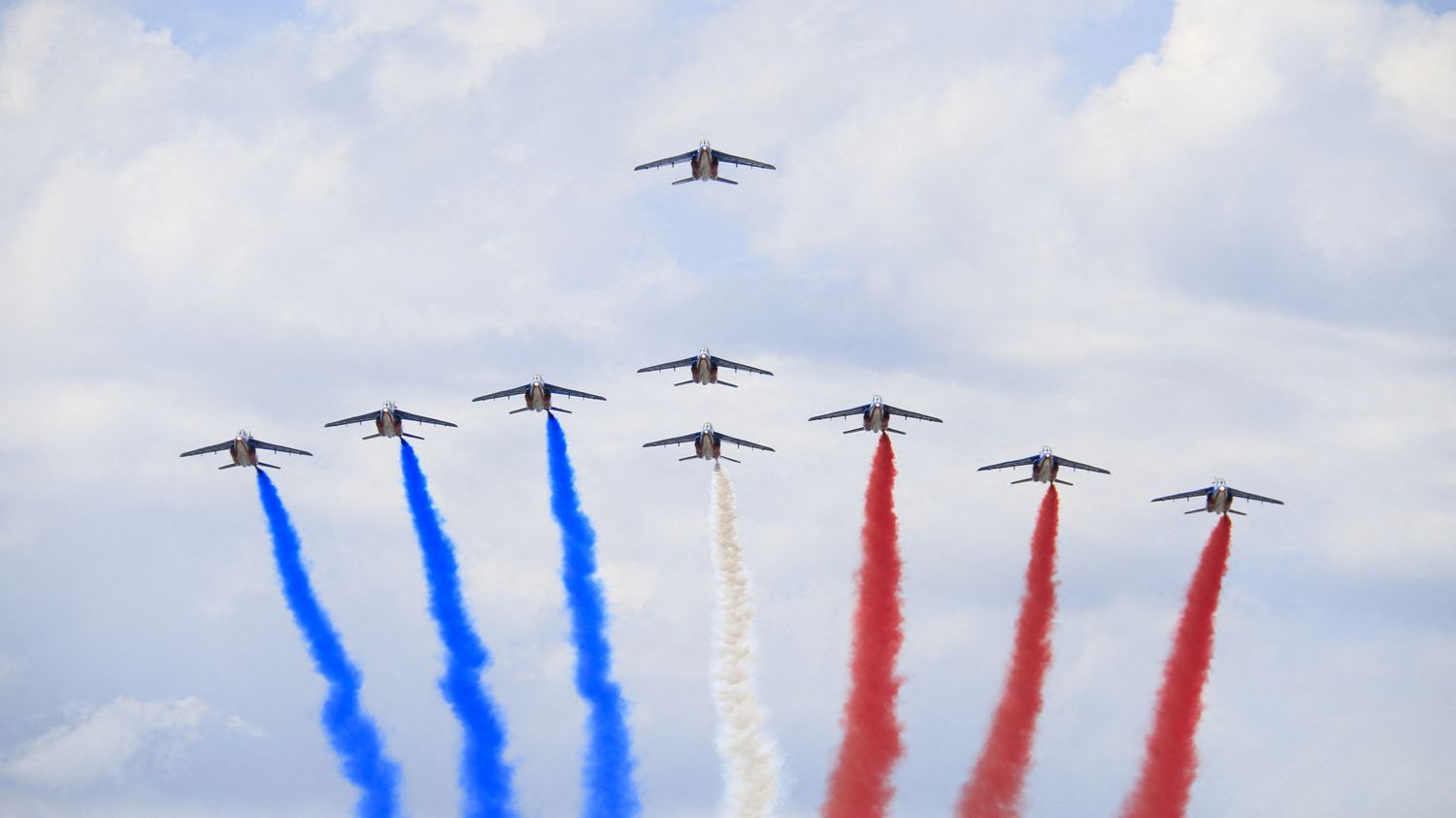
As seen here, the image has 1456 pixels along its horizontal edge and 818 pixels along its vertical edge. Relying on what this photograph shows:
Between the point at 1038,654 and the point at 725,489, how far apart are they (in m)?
22.7

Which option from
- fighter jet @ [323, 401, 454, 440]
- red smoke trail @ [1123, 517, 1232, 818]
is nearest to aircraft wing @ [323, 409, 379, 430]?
fighter jet @ [323, 401, 454, 440]

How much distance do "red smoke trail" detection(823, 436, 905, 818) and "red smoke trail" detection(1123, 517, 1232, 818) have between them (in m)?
16.0

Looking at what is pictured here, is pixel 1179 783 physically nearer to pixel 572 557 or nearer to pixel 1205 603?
pixel 1205 603

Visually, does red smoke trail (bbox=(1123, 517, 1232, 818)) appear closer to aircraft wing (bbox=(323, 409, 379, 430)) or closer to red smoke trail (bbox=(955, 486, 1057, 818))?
red smoke trail (bbox=(955, 486, 1057, 818))

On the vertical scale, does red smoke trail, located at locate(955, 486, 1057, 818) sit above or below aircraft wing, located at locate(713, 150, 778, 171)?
below

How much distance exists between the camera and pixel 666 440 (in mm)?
149500

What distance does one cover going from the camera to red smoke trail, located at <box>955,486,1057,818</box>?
145 m

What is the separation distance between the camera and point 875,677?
478ft

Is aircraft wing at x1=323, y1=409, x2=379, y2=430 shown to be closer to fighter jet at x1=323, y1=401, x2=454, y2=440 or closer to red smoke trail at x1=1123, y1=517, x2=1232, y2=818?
fighter jet at x1=323, y1=401, x2=454, y2=440

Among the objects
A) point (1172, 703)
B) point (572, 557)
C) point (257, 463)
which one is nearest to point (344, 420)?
point (257, 463)

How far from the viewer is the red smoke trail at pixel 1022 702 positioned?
14500cm

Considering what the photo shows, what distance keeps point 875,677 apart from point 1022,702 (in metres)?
9.49

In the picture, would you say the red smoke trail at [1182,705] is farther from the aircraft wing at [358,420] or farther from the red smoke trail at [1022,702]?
the aircraft wing at [358,420]

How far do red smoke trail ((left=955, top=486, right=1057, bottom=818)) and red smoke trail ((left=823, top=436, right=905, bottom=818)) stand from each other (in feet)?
18.9
